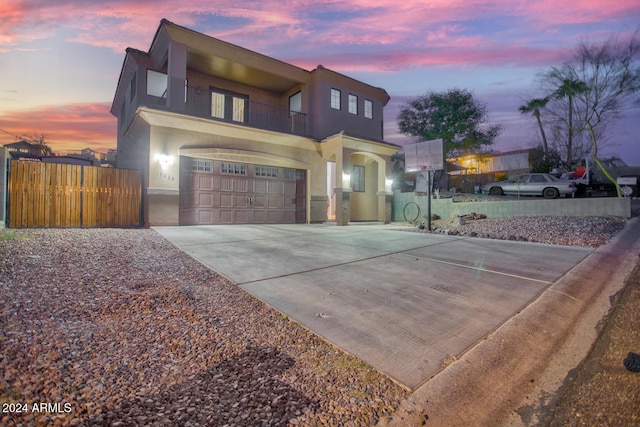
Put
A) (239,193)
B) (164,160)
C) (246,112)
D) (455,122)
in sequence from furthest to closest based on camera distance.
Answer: (455,122)
(246,112)
(239,193)
(164,160)

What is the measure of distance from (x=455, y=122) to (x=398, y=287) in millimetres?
20997

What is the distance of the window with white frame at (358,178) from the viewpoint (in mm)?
15281

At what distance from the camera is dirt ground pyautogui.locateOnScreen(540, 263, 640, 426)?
1.51 metres

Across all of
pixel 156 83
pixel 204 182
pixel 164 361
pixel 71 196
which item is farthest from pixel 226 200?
pixel 164 361

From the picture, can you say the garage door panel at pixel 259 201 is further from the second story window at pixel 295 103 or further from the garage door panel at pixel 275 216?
the second story window at pixel 295 103

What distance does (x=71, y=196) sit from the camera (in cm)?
865

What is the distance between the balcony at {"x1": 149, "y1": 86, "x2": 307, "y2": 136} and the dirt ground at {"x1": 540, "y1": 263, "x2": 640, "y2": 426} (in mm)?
11137

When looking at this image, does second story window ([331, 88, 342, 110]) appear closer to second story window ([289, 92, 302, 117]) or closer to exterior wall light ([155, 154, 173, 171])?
second story window ([289, 92, 302, 117])

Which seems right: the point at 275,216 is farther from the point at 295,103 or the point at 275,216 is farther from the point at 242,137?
the point at 295,103

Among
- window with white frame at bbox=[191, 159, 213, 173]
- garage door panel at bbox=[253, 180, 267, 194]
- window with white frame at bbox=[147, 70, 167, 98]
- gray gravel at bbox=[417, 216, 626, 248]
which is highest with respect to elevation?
window with white frame at bbox=[147, 70, 167, 98]

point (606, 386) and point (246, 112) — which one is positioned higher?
point (246, 112)

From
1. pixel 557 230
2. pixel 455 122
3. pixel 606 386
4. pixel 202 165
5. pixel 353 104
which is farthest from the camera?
pixel 455 122

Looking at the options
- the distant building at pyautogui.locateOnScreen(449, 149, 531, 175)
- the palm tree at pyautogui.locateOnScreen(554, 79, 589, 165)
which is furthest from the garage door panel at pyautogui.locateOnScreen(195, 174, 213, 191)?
the distant building at pyautogui.locateOnScreen(449, 149, 531, 175)

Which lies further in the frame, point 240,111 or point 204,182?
point 240,111
